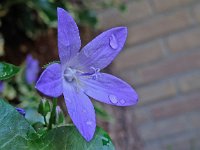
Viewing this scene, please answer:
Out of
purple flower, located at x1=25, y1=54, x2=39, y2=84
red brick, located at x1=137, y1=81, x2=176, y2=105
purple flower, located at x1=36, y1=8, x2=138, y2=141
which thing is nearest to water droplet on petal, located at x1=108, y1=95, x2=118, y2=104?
purple flower, located at x1=36, y1=8, x2=138, y2=141

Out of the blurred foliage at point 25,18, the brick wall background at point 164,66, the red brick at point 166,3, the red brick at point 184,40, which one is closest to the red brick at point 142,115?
the brick wall background at point 164,66

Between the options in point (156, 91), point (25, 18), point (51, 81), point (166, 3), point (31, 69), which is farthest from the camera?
point (156, 91)

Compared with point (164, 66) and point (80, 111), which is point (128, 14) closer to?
point (164, 66)

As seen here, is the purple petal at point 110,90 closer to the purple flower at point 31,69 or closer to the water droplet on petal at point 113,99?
the water droplet on petal at point 113,99

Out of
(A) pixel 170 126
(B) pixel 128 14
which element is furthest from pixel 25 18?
(A) pixel 170 126

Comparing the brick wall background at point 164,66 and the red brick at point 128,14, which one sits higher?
the red brick at point 128,14
